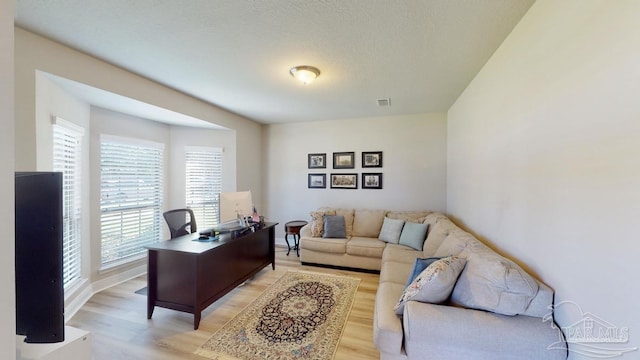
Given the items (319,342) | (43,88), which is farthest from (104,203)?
(319,342)

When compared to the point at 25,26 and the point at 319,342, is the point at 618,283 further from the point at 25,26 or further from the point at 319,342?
the point at 25,26

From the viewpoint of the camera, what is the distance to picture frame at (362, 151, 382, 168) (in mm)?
4645

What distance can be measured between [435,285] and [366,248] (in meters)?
2.11

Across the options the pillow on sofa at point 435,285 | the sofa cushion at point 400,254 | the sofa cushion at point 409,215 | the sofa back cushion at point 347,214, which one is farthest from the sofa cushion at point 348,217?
the pillow on sofa at point 435,285

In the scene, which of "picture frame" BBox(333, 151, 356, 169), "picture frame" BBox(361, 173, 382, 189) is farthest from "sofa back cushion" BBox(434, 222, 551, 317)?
"picture frame" BBox(333, 151, 356, 169)

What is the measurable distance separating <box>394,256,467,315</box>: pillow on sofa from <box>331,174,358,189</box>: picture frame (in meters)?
3.08

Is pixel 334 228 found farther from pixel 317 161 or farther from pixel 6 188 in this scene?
pixel 6 188

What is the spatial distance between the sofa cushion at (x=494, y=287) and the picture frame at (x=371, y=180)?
2.91 meters

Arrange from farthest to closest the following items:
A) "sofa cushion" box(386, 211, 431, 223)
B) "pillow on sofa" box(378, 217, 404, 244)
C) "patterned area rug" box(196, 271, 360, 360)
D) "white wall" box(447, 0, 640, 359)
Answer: "sofa cushion" box(386, 211, 431, 223)
"pillow on sofa" box(378, 217, 404, 244)
"patterned area rug" box(196, 271, 360, 360)
"white wall" box(447, 0, 640, 359)

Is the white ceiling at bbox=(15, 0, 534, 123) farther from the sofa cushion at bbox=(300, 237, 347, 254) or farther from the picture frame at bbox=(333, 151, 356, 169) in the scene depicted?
the sofa cushion at bbox=(300, 237, 347, 254)

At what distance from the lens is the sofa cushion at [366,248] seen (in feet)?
12.2

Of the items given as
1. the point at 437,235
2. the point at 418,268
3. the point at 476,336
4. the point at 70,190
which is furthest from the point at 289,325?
the point at 70,190

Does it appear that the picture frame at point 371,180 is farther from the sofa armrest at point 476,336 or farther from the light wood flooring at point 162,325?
the sofa armrest at point 476,336

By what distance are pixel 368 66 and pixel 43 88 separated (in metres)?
3.02
